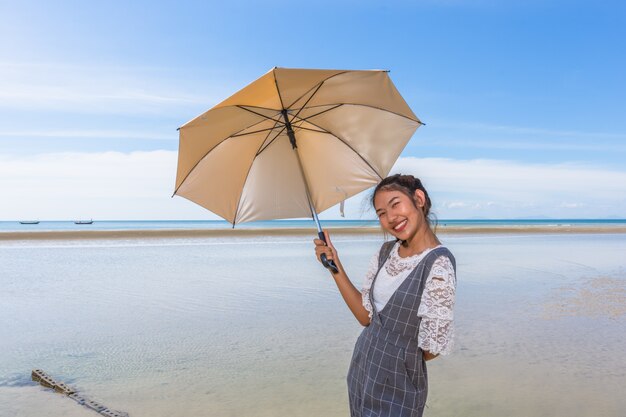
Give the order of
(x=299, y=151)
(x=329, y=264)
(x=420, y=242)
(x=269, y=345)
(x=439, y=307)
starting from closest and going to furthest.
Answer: (x=439, y=307), (x=420, y=242), (x=329, y=264), (x=299, y=151), (x=269, y=345)

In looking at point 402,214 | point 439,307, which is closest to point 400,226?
point 402,214

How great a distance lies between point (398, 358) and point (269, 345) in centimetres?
493

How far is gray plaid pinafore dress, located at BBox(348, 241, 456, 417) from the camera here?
220cm

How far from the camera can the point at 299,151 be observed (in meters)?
3.52

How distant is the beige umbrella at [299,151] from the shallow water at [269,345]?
2.37 metres

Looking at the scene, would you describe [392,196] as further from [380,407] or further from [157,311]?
[157,311]

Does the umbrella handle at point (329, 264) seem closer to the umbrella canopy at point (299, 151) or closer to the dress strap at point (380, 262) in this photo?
the dress strap at point (380, 262)

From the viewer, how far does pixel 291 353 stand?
6551 mm

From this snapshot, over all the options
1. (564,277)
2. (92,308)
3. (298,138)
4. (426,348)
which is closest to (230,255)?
(92,308)

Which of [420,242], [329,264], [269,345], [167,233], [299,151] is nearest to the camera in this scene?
[420,242]

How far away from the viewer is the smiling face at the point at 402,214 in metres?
2.39

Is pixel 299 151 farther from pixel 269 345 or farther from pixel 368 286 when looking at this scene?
pixel 269 345

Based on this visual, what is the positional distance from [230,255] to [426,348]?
704 inches

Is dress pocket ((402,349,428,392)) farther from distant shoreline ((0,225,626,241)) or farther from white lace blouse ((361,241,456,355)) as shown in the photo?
distant shoreline ((0,225,626,241))
